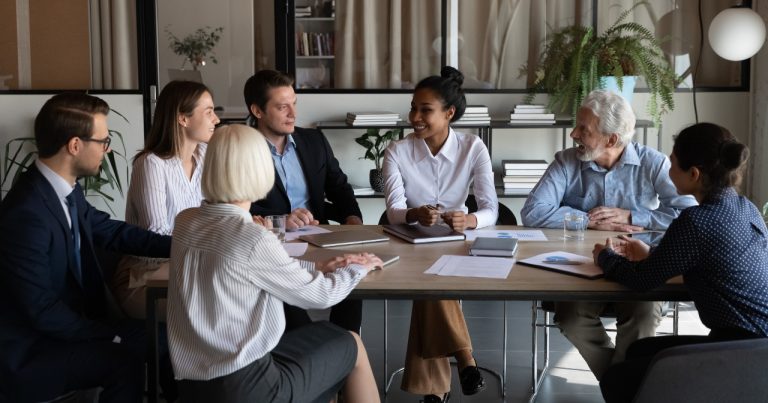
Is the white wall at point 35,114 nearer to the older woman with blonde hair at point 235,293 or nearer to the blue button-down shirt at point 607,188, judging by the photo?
the blue button-down shirt at point 607,188

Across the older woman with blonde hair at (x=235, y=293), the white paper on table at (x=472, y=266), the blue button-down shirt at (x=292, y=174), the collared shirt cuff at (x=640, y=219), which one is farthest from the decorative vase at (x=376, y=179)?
the older woman with blonde hair at (x=235, y=293)

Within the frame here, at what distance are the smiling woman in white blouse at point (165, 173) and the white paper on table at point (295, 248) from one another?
0.48 meters

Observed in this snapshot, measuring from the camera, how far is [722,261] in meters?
2.45

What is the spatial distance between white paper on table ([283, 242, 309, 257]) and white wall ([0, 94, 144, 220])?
10.8 feet

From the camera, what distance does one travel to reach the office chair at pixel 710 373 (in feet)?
6.66

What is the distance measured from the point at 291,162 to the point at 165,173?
31.5 inches

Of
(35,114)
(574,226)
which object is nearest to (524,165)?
(574,226)

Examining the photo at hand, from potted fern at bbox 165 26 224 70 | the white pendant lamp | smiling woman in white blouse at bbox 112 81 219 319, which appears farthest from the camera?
potted fern at bbox 165 26 224 70

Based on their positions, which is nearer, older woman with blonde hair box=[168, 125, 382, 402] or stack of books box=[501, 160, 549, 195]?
older woman with blonde hair box=[168, 125, 382, 402]

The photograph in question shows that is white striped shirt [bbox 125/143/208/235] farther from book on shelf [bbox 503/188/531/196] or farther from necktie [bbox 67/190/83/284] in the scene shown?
book on shelf [bbox 503/188/531/196]

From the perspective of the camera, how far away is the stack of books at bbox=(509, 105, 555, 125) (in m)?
5.80

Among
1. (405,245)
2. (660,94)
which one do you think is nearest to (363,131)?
(660,94)

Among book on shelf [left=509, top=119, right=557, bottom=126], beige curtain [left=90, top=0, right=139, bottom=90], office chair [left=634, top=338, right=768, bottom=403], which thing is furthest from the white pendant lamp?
beige curtain [left=90, top=0, right=139, bottom=90]

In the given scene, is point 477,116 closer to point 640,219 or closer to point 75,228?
point 640,219
